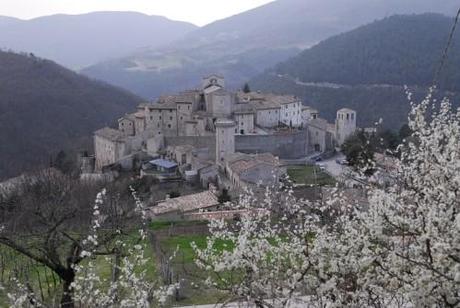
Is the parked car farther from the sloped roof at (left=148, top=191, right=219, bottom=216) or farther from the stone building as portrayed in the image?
the sloped roof at (left=148, top=191, right=219, bottom=216)

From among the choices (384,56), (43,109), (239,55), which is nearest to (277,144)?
(43,109)

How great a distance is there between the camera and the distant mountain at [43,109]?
4972 cm

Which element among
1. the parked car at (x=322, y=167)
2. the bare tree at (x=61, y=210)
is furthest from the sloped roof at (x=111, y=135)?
the parked car at (x=322, y=167)

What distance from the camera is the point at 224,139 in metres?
29.1

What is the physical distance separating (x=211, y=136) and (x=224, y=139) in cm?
210

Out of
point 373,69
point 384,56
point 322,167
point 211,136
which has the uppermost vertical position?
point 384,56

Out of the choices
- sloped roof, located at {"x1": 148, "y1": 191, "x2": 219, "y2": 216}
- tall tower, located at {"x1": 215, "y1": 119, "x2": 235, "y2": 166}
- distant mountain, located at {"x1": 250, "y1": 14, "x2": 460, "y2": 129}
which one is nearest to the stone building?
tall tower, located at {"x1": 215, "y1": 119, "x2": 235, "y2": 166}

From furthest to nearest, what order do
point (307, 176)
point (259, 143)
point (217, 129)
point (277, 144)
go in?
point (277, 144), point (259, 143), point (217, 129), point (307, 176)

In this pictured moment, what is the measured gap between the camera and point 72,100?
2525 inches

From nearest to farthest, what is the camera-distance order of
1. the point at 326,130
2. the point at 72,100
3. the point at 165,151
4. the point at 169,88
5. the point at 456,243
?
the point at 456,243 < the point at 165,151 < the point at 326,130 < the point at 72,100 < the point at 169,88

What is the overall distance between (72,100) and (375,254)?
62779 millimetres

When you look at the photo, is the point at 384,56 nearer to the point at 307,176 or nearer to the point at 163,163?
the point at 307,176

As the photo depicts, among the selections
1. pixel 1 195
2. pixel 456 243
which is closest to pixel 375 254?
pixel 456 243

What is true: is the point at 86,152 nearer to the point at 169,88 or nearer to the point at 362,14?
the point at 169,88
